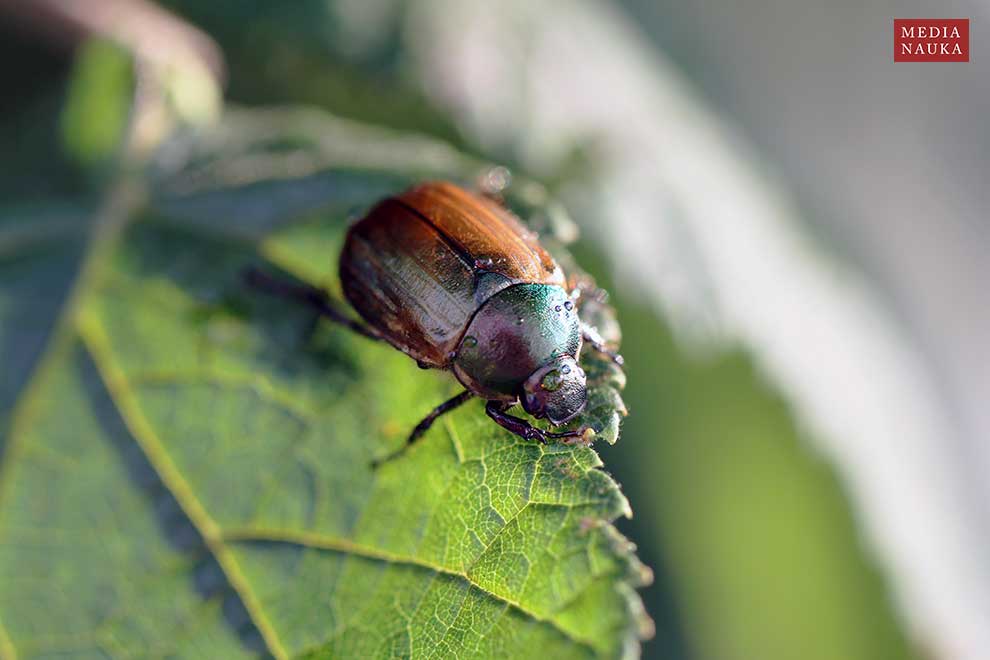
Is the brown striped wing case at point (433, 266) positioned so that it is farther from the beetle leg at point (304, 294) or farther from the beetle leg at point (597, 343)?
the beetle leg at point (597, 343)

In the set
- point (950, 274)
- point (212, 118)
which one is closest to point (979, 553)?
point (950, 274)

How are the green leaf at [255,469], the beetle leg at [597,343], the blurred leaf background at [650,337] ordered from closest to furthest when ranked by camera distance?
the green leaf at [255,469]
the beetle leg at [597,343]
the blurred leaf background at [650,337]

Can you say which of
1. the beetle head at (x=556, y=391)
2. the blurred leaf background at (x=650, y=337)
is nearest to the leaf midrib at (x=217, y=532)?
the beetle head at (x=556, y=391)

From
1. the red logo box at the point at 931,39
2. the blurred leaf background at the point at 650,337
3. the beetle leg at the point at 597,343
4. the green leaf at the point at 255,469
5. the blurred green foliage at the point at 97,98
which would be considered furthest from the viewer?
the red logo box at the point at 931,39

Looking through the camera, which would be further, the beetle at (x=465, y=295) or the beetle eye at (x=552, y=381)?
the beetle at (x=465, y=295)

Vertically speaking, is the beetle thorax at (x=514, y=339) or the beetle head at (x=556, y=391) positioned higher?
the beetle thorax at (x=514, y=339)

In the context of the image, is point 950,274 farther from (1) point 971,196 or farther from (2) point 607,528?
(2) point 607,528

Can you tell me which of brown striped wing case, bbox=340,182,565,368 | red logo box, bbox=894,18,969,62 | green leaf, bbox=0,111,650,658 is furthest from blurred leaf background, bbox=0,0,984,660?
red logo box, bbox=894,18,969,62

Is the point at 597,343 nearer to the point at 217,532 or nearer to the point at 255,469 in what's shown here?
the point at 255,469
